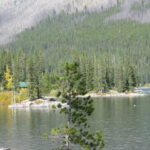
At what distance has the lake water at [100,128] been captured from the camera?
73.2 metres

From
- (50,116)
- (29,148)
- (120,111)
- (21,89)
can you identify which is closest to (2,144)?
(29,148)

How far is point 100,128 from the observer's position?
93.1m

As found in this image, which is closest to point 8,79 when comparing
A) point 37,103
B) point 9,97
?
point 9,97

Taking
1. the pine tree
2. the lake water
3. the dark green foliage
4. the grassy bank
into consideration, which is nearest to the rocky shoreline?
the grassy bank

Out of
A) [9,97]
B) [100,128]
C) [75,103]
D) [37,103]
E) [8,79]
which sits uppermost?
[8,79]

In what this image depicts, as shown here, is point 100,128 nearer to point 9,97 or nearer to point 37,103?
point 37,103

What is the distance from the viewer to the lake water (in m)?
73.2

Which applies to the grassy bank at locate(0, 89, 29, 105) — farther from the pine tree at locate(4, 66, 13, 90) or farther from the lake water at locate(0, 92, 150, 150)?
the lake water at locate(0, 92, 150, 150)

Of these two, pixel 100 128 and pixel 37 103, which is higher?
pixel 37 103

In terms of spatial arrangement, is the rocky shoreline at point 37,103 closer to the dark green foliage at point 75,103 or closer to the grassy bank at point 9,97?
the grassy bank at point 9,97

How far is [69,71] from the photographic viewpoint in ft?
147

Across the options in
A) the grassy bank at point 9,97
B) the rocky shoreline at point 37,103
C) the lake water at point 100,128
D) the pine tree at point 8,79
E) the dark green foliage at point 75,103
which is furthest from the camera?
the pine tree at point 8,79

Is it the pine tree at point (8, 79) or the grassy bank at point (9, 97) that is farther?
the pine tree at point (8, 79)

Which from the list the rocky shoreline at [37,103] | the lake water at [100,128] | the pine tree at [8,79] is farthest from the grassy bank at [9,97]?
the lake water at [100,128]
